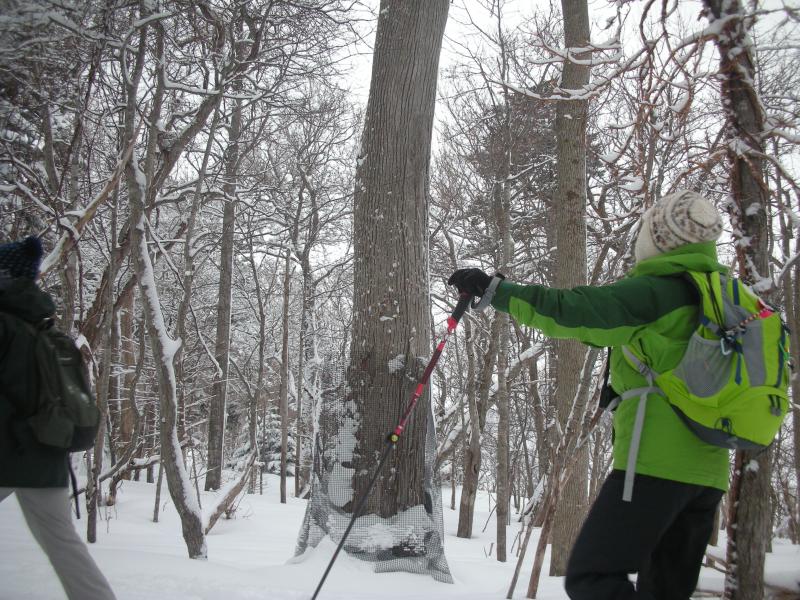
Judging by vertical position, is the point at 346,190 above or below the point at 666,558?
above

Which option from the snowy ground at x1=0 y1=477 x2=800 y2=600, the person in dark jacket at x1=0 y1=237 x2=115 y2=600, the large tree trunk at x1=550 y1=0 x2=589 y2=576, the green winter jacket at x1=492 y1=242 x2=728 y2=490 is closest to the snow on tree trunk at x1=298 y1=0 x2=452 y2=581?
the snowy ground at x1=0 y1=477 x2=800 y2=600

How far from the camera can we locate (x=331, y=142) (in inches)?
555

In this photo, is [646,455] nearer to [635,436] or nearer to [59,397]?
[635,436]

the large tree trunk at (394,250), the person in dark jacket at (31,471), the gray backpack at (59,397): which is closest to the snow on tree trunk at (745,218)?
the large tree trunk at (394,250)

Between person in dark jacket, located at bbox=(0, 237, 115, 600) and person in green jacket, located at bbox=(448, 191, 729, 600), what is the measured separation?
185 cm

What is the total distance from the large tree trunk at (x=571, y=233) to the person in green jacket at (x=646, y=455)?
3917mm

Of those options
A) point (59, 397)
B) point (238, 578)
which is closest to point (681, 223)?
point (59, 397)

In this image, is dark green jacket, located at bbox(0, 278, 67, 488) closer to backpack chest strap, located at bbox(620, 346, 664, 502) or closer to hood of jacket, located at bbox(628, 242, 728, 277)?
backpack chest strap, located at bbox(620, 346, 664, 502)

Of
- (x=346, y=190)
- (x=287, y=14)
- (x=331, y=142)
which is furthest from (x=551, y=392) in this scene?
(x=287, y=14)

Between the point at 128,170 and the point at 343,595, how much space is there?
3.81m

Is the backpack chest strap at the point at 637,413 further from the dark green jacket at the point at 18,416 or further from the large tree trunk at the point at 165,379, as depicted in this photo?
the large tree trunk at the point at 165,379

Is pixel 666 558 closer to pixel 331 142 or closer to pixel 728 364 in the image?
pixel 728 364

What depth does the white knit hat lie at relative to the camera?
6.16 feet

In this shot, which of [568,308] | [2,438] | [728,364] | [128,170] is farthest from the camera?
[128,170]
